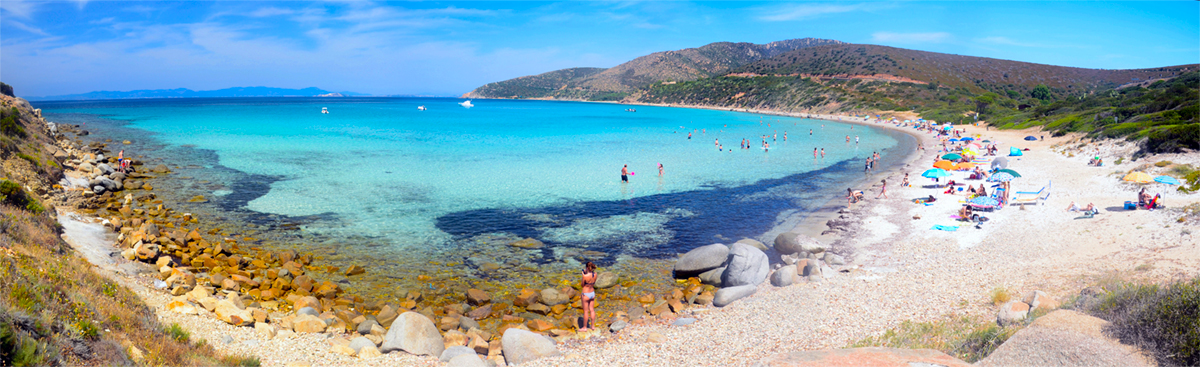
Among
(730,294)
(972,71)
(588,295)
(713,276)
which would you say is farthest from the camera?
(972,71)

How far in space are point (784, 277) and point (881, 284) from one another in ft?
7.04

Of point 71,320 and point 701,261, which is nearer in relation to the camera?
point 71,320

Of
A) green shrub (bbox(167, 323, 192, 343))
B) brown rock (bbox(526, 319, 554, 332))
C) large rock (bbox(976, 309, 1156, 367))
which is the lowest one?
brown rock (bbox(526, 319, 554, 332))

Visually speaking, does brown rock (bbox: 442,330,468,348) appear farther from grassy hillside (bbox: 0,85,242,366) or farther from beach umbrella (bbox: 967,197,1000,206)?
beach umbrella (bbox: 967,197,1000,206)

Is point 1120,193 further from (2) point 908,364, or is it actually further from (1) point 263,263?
(1) point 263,263

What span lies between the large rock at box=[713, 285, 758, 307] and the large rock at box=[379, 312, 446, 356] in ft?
20.5

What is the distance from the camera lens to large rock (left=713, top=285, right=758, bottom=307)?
12656 millimetres

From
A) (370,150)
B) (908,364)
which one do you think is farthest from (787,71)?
(908,364)

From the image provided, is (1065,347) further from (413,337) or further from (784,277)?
(413,337)

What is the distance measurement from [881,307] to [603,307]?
5919mm

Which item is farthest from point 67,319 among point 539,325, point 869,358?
point 869,358

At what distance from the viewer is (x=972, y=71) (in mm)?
138250

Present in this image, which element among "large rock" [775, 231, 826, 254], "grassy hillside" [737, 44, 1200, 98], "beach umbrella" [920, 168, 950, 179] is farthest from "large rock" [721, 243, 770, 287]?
"grassy hillside" [737, 44, 1200, 98]

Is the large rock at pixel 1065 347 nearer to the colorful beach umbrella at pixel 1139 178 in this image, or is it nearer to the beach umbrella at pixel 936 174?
the colorful beach umbrella at pixel 1139 178
